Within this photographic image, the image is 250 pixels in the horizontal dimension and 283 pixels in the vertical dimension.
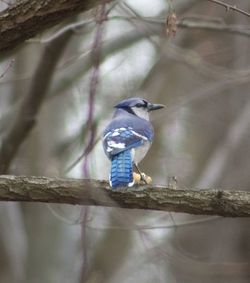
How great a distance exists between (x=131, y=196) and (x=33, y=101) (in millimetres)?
2274

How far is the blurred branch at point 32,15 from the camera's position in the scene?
4.29m

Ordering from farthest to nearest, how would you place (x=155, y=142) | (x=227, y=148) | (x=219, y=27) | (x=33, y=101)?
1. (x=155, y=142)
2. (x=227, y=148)
3. (x=219, y=27)
4. (x=33, y=101)

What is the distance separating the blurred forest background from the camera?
24.6ft

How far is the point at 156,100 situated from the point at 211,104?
59 centimetres

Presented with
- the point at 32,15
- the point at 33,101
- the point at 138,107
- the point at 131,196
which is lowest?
the point at 131,196

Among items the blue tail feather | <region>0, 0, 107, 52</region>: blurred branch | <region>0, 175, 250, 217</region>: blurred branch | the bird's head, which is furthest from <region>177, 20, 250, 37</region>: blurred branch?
<region>0, 175, 250, 217</region>: blurred branch

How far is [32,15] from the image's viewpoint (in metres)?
Answer: 4.37

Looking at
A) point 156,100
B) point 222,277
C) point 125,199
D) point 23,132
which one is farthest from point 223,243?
point 125,199

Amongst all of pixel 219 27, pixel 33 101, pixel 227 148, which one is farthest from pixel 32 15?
pixel 227 148

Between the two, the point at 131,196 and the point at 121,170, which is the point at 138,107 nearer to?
the point at 121,170

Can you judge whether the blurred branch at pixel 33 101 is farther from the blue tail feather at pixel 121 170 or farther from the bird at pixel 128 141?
the blue tail feather at pixel 121 170

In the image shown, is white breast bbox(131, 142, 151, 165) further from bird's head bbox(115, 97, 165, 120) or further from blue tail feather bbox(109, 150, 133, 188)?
bird's head bbox(115, 97, 165, 120)

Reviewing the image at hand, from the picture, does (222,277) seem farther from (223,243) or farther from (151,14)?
(151,14)

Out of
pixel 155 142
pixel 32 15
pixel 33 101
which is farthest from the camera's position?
pixel 155 142
